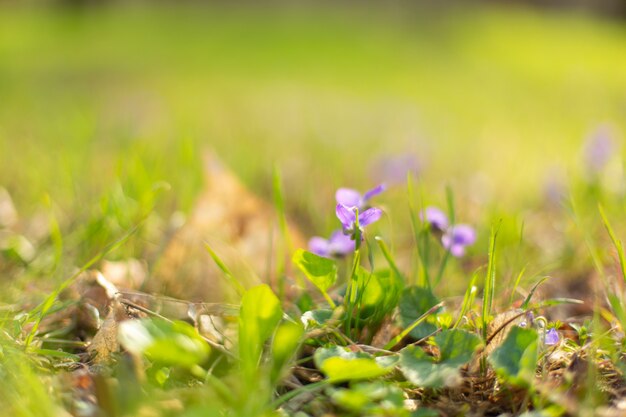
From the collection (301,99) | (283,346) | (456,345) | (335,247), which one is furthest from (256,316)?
(301,99)

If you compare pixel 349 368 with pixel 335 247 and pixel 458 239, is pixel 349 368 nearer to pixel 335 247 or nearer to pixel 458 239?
pixel 335 247

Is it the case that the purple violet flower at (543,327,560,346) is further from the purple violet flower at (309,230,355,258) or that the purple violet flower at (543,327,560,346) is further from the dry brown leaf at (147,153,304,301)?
the dry brown leaf at (147,153,304,301)

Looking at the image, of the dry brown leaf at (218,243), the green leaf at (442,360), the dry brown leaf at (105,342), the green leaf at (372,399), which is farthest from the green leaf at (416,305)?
the dry brown leaf at (105,342)

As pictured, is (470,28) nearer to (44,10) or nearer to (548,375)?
(44,10)

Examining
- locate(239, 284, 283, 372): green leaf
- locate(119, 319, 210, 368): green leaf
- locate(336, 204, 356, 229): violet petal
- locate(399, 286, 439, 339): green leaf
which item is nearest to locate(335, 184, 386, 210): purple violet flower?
locate(336, 204, 356, 229): violet petal

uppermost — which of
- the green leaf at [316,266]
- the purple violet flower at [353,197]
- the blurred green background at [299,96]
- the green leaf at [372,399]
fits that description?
the purple violet flower at [353,197]

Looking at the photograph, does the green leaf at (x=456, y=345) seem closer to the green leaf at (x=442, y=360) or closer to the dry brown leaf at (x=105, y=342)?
the green leaf at (x=442, y=360)
